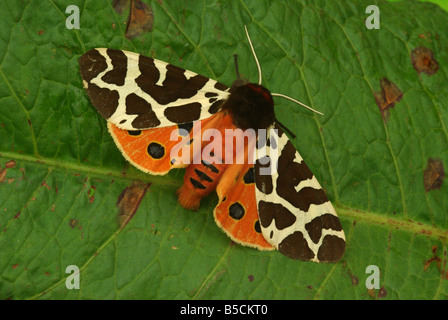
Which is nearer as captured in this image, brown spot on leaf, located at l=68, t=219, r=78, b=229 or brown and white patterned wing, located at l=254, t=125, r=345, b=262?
brown spot on leaf, located at l=68, t=219, r=78, b=229

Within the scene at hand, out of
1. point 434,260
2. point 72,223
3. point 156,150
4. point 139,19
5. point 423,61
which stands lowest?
point 434,260

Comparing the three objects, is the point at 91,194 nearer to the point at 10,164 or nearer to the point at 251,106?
the point at 10,164

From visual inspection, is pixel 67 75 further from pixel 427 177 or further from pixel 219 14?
pixel 427 177

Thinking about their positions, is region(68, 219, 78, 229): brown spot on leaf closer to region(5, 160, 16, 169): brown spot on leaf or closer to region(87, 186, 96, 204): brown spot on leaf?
region(87, 186, 96, 204): brown spot on leaf

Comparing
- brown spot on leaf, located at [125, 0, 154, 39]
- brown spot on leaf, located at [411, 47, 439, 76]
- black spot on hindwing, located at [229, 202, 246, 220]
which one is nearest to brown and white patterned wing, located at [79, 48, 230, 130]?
brown spot on leaf, located at [125, 0, 154, 39]

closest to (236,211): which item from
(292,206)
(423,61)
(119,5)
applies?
(292,206)

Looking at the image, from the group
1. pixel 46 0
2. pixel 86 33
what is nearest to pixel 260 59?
pixel 86 33

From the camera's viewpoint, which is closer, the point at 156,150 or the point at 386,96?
the point at 156,150

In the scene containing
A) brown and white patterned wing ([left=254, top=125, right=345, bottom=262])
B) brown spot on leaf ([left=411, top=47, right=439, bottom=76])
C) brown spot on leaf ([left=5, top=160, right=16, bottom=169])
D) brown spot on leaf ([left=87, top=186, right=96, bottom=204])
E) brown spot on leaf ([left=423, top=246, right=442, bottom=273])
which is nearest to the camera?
brown spot on leaf ([left=5, top=160, right=16, bottom=169])
